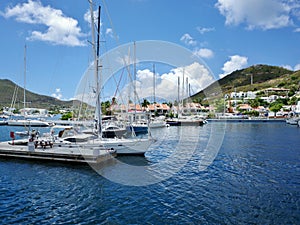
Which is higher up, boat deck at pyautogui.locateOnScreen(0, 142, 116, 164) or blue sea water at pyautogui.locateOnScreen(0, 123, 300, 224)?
boat deck at pyautogui.locateOnScreen(0, 142, 116, 164)

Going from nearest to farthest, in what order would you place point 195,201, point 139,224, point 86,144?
point 139,224 → point 195,201 → point 86,144

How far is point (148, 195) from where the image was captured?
12.1 m

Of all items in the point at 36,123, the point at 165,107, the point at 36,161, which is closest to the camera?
the point at 36,161

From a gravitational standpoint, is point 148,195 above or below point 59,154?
below

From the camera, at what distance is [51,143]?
67.8 ft

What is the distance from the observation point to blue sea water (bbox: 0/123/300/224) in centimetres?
962

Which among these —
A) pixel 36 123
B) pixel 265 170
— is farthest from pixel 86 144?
pixel 36 123

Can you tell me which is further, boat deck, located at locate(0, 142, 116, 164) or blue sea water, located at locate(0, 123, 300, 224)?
boat deck, located at locate(0, 142, 116, 164)

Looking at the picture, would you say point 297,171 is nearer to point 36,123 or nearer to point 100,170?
point 100,170

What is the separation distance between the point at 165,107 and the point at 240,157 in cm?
8679

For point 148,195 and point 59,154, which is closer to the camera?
point 148,195

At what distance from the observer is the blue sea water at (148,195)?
962 cm

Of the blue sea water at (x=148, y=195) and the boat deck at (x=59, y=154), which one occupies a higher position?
the boat deck at (x=59, y=154)

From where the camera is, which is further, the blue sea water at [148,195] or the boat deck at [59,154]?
the boat deck at [59,154]
